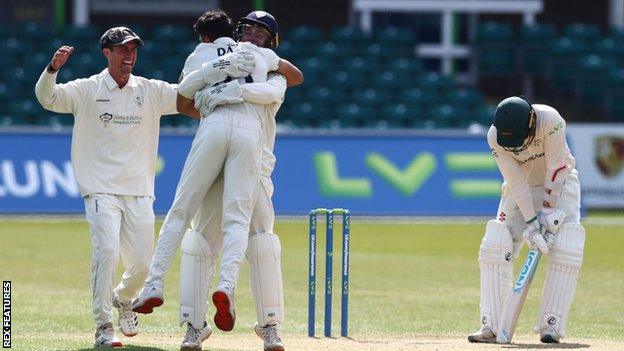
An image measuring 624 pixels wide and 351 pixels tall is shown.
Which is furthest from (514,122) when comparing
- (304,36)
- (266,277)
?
(304,36)

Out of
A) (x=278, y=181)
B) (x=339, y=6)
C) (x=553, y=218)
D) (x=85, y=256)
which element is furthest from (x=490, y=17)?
(x=553, y=218)

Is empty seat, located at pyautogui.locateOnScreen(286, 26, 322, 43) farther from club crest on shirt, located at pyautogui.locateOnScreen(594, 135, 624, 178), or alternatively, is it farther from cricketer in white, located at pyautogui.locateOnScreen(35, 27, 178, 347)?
cricketer in white, located at pyautogui.locateOnScreen(35, 27, 178, 347)

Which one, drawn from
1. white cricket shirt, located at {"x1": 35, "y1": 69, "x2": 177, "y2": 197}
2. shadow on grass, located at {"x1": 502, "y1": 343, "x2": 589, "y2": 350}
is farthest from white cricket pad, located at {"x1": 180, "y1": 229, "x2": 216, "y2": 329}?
shadow on grass, located at {"x1": 502, "y1": 343, "x2": 589, "y2": 350}

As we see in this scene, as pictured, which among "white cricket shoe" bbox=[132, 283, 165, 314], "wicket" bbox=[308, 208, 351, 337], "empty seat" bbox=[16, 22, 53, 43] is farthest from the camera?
"empty seat" bbox=[16, 22, 53, 43]

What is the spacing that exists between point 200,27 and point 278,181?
11.9 meters

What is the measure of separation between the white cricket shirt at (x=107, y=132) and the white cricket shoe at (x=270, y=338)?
3.77 feet

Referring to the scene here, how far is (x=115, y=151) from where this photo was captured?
855 cm

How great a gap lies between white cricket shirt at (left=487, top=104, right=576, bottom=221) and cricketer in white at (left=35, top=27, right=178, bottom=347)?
215cm

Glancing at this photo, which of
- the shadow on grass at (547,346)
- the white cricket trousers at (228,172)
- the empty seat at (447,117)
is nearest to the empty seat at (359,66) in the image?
the empty seat at (447,117)

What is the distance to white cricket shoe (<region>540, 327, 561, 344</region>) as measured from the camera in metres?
8.98

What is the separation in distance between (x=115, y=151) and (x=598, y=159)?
15.1 metres

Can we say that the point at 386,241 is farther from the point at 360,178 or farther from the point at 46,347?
the point at 46,347

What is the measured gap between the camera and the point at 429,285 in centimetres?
1393

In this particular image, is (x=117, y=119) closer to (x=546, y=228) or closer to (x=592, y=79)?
(x=546, y=228)
